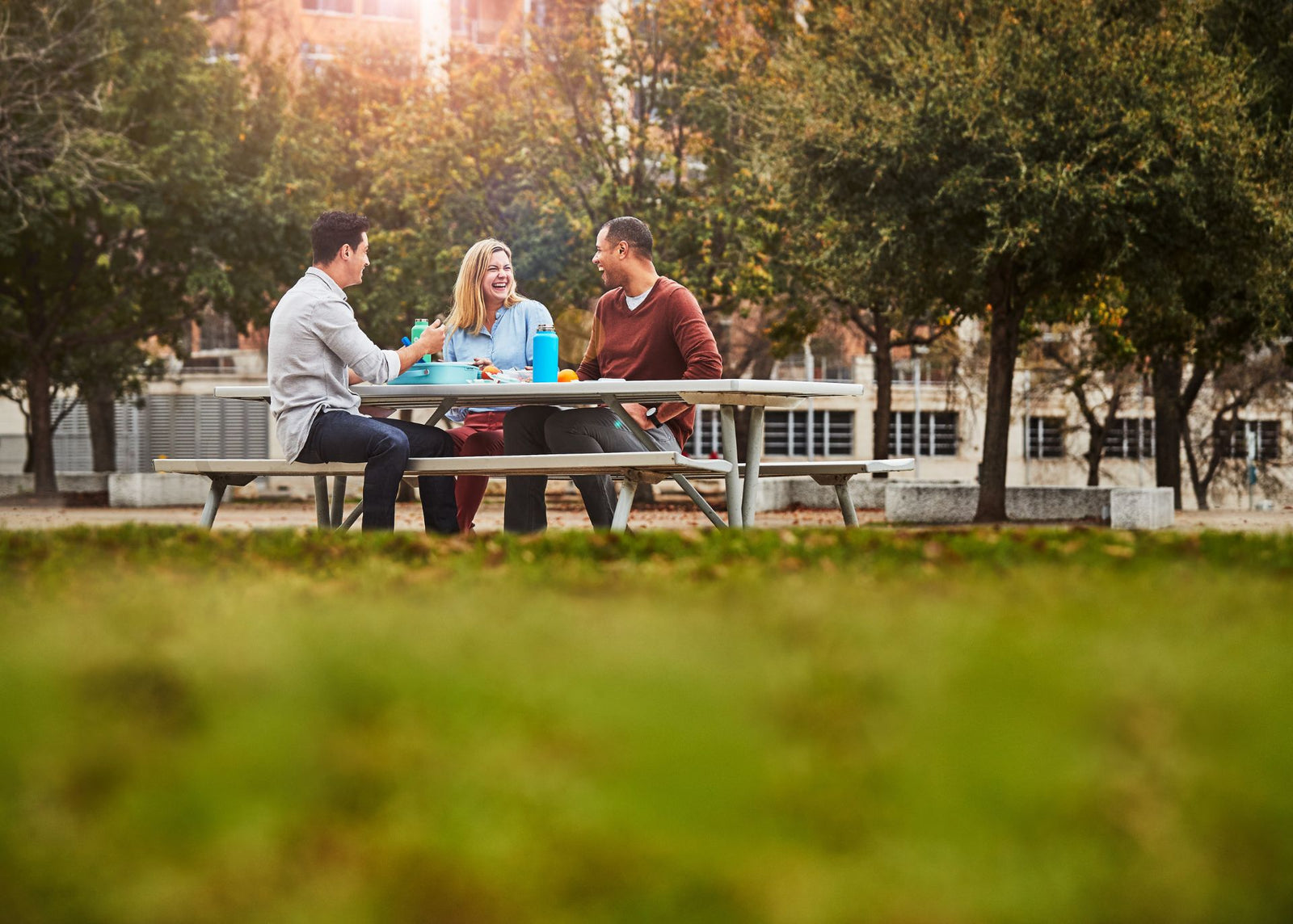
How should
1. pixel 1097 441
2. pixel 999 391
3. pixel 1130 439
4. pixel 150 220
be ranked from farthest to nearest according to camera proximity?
pixel 1130 439 < pixel 1097 441 < pixel 150 220 < pixel 999 391

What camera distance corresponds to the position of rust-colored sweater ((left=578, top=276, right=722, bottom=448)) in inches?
279

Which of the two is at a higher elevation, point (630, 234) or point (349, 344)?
point (630, 234)

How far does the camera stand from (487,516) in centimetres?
2059

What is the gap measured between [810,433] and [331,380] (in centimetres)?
5027

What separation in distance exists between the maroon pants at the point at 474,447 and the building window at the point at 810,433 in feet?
155

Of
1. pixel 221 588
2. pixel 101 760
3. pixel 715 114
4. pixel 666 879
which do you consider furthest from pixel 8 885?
pixel 715 114

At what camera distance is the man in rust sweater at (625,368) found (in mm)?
7062

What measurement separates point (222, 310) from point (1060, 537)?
2543cm

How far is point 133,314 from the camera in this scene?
2786cm

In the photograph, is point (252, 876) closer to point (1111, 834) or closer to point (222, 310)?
point (1111, 834)

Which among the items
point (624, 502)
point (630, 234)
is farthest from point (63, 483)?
point (624, 502)

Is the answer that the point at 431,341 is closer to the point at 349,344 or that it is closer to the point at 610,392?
the point at 349,344

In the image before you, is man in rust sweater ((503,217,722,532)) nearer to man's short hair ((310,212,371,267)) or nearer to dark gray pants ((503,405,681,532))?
dark gray pants ((503,405,681,532))

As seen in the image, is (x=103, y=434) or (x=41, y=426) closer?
(x=41, y=426)
